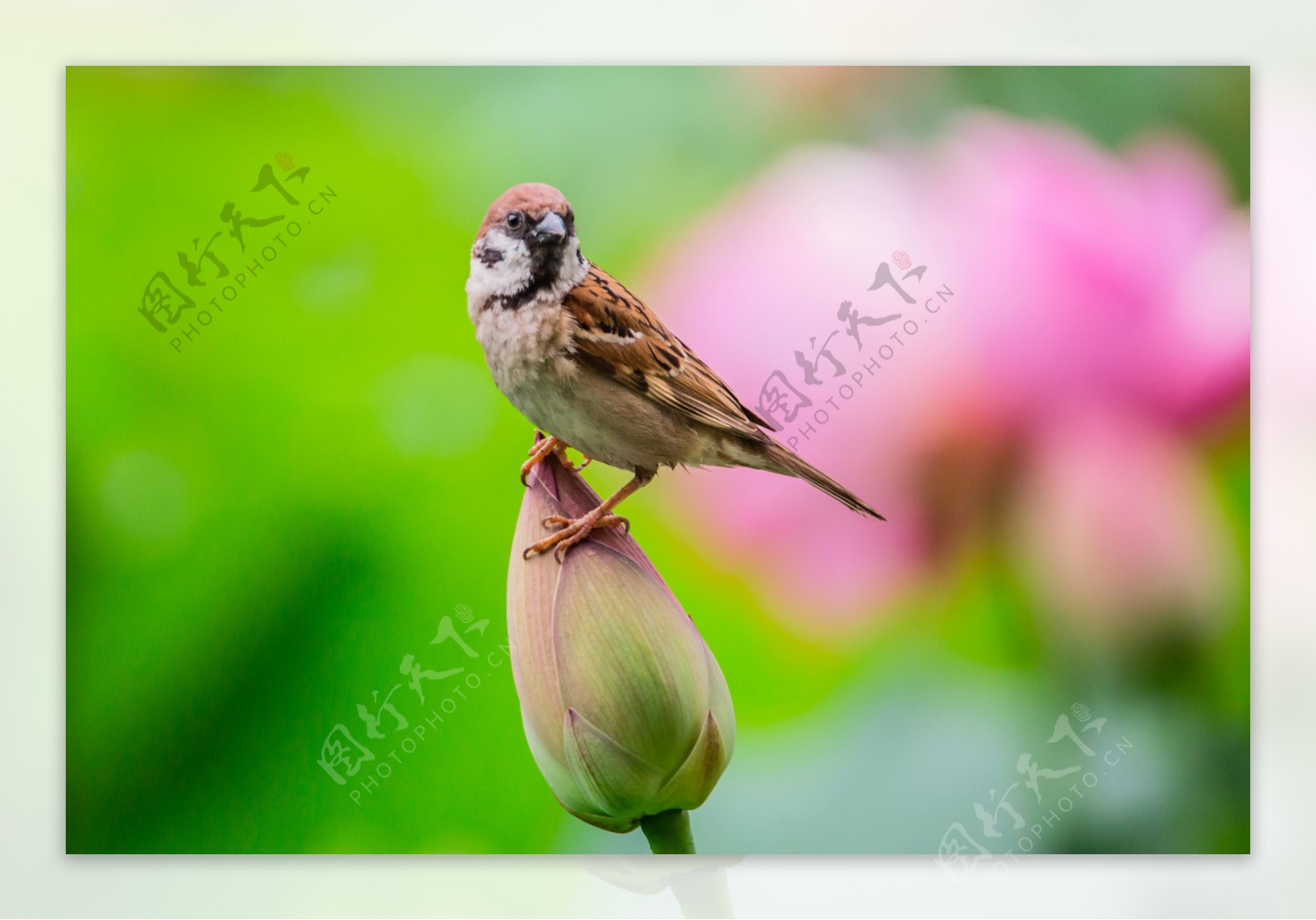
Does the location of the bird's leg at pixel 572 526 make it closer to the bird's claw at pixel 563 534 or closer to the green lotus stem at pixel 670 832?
the bird's claw at pixel 563 534

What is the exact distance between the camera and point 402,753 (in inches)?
65.0

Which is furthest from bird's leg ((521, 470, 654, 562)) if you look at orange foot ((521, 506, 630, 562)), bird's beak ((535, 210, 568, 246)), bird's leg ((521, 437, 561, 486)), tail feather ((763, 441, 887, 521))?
bird's beak ((535, 210, 568, 246))

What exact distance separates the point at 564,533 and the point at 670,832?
0.47 meters

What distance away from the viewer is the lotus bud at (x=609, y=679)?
1443 mm

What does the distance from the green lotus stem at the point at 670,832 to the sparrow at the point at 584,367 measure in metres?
0.40

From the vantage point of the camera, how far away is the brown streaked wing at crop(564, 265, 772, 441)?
1540 millimetres

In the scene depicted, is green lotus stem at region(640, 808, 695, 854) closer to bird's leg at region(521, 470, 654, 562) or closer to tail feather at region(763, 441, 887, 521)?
bird's leg at region(521, 470, 654, 562)

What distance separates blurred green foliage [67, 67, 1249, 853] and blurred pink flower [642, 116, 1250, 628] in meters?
0.06

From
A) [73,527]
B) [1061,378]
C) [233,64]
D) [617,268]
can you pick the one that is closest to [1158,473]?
[1061,378]

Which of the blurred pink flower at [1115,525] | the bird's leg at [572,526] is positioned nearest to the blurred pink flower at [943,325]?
the blurred pink flower at [1115,525]

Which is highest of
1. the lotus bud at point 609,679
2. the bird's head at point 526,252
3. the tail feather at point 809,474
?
the bird's head at point 526,252

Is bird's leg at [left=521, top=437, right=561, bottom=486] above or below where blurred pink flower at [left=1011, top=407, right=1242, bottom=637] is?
above

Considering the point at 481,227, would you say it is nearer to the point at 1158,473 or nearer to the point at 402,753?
the point at 402,753

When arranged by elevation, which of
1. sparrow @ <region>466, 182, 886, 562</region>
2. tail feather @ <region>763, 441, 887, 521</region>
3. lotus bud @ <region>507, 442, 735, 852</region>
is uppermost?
sparrow @ <region>466, 182, 886, 562</region>
